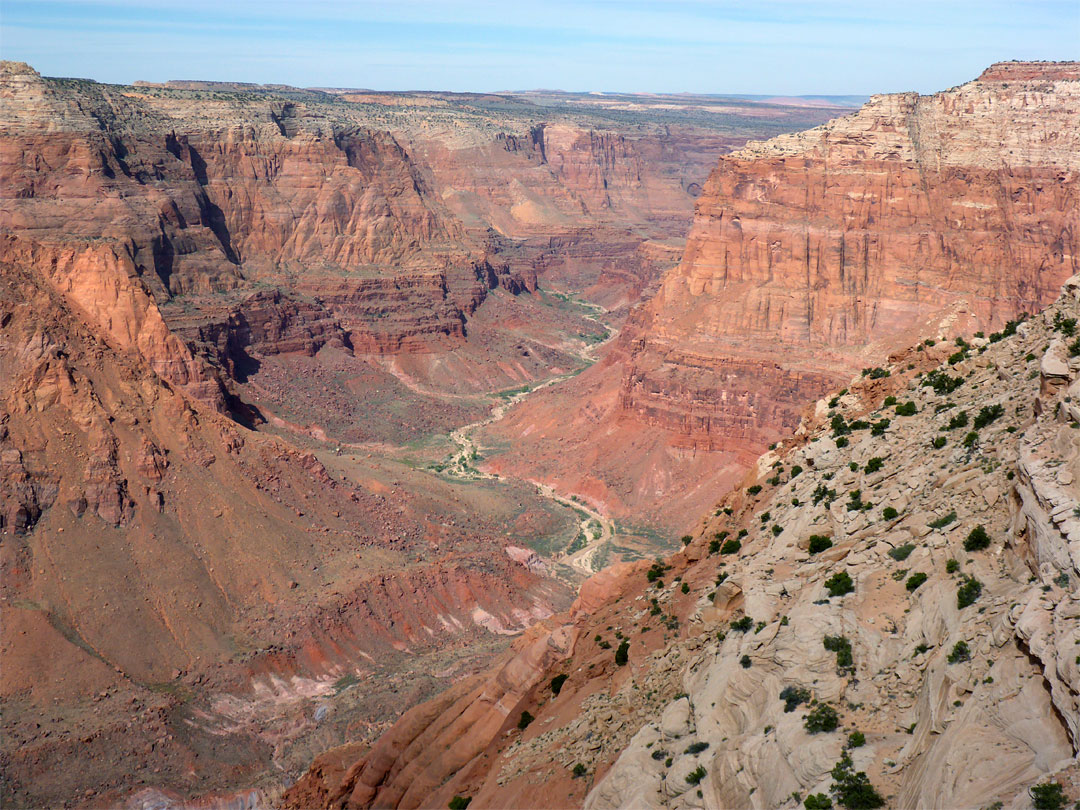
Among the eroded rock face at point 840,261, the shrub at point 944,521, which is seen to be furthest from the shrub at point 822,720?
the eroded rock face at point 840,261

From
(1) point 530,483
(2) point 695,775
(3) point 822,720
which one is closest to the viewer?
(3) point 822,720

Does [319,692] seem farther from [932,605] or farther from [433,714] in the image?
[932,605]

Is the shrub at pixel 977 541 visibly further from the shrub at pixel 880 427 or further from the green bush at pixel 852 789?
the shrub at pixel 880 427

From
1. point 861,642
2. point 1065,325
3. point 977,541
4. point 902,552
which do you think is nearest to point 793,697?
point 861,642

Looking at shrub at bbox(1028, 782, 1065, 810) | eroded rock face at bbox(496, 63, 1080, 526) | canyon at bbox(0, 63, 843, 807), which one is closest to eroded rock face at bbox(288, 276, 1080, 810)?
shrub at bbox(1028, 782, 1065, 810)

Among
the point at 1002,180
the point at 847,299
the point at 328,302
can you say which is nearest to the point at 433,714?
the point at 847,299

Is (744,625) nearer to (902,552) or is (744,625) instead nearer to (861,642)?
(861,642)

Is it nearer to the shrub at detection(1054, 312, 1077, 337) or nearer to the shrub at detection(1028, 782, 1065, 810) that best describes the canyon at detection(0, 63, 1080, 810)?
the shrub at detection(1054, 312, 1077, 337)

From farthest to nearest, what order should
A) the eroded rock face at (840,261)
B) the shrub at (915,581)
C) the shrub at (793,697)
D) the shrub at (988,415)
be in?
the eroded rock face at (840,261) → the shrub at (988,415) → the shrub at (915,581) → the shrub at (793,697)
